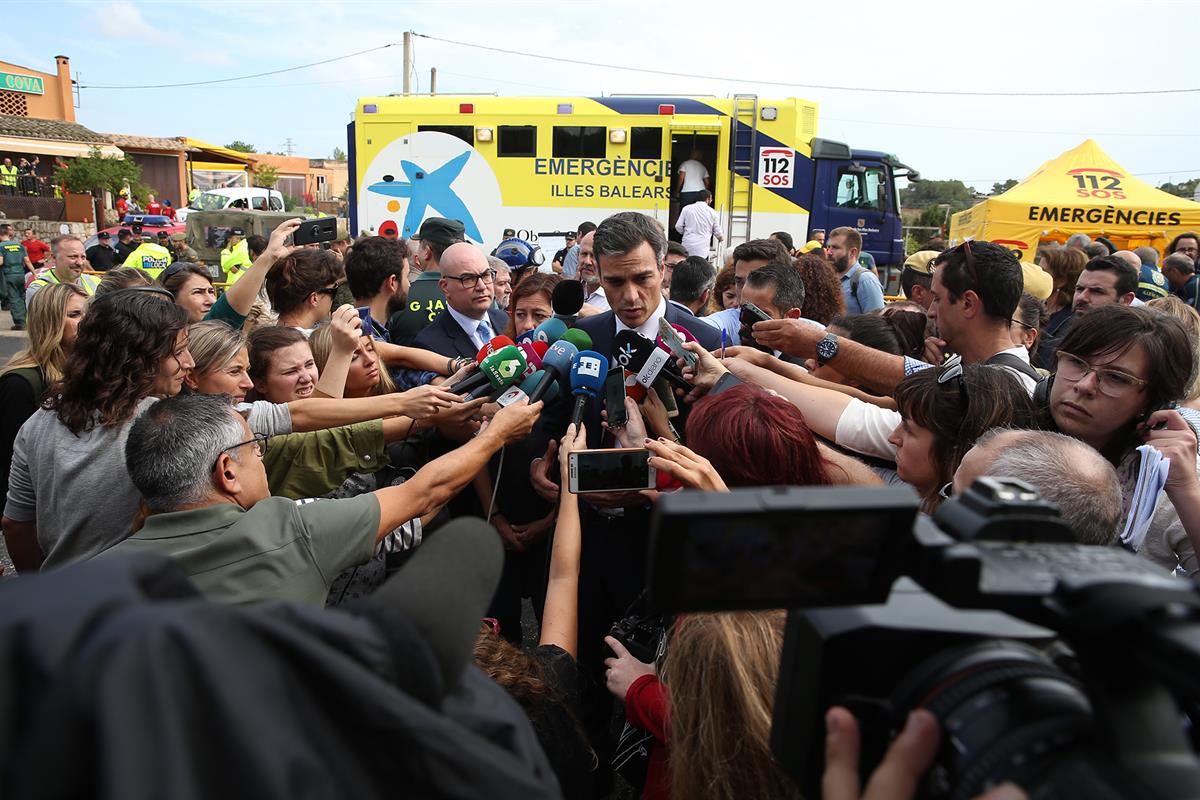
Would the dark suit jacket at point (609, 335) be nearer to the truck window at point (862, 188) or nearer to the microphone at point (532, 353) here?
the microphone at point (532, 353)

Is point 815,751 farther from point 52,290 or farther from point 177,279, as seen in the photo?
point 177,279

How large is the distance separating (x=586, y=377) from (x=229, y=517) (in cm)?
118

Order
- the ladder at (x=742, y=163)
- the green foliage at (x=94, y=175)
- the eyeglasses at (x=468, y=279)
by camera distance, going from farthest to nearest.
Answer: the green foliage at (x=94, y=175) < the ladder at (x=742, y=163) < the eyeglasses at (x=468, y=279)

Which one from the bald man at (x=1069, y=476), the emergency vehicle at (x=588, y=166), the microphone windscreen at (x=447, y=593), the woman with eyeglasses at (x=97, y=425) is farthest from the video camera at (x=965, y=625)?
the emergency vehicle at (x=588, y=166)

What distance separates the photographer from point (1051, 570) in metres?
0.79

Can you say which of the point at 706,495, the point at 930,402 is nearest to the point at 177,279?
the point at 930,402

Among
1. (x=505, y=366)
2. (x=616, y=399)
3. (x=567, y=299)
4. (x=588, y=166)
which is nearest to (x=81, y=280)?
(x=567, y=299)

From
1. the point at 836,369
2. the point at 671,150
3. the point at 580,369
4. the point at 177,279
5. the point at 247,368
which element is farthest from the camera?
the point at 671,150

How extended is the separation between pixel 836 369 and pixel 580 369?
128 centimetres

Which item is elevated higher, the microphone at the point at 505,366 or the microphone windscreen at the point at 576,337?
the microphone windscreen at the point at 576,337

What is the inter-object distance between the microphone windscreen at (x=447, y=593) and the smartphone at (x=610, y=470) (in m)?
1.38

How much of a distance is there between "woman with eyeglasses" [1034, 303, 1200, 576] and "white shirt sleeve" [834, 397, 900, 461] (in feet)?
1.59

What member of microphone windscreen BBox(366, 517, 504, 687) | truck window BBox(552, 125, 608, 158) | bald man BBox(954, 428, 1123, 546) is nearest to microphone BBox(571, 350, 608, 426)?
bald man BBox(954, 428, 1123, 546)

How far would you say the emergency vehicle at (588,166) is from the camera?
39.7 ft
